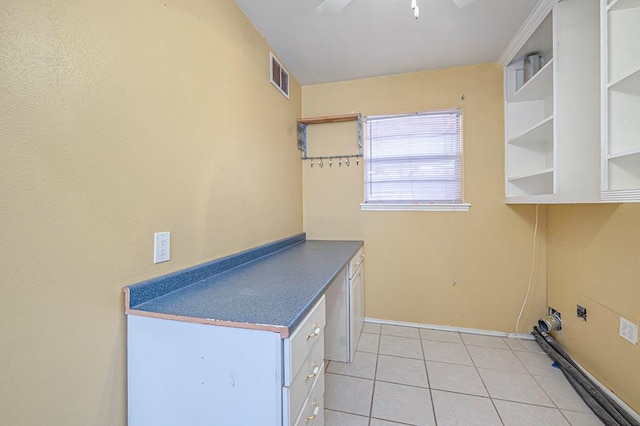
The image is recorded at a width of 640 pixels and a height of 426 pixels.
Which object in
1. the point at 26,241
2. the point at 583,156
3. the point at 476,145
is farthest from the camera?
the point at 476,145

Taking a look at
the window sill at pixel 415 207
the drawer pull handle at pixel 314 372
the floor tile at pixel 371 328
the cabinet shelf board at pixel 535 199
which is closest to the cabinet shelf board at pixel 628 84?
the cabinet shelf board at pixel 535 199

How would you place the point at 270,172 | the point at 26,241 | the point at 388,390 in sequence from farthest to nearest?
1. the point at 270,172
2. the point at 388,390
3. the point at 26,241

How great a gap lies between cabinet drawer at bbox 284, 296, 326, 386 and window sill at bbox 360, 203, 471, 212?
1.61 metres

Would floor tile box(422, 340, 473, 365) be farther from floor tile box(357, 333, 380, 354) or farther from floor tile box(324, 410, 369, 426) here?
floor tile box(324, 410, 369, 426)

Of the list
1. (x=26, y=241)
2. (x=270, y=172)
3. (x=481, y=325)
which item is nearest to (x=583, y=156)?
(x=481, y=325)

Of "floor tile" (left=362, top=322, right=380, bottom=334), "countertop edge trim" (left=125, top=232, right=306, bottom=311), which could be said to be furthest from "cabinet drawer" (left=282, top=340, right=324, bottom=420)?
"floor tile" (left=362, top=322, right=380, bottom=334)

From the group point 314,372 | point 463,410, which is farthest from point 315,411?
point 463,410

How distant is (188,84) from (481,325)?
2.91 m

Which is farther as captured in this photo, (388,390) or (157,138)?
(388,390)

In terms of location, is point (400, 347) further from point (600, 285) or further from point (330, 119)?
point (330, 119)

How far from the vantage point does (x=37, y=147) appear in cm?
74

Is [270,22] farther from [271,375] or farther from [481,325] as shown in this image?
[481,325]

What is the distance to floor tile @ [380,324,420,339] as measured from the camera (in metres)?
2.47

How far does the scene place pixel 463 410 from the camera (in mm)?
1579
